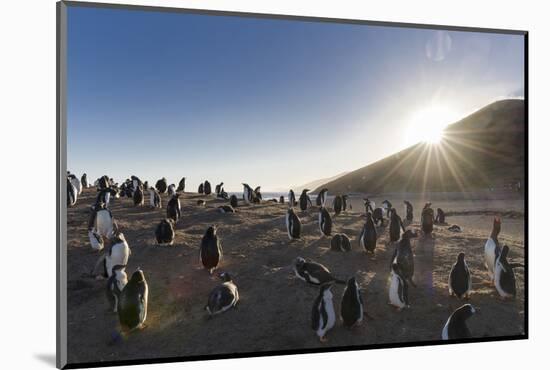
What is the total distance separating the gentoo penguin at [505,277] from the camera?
5605 millimetres

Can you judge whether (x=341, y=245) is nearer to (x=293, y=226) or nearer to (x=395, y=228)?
(x=293, y=226)

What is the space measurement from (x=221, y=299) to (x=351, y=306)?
155cm

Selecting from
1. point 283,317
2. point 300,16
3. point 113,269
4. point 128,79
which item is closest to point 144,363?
point 113,269

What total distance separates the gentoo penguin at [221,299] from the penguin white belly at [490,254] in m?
3.70

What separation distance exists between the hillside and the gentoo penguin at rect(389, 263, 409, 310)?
1680mm

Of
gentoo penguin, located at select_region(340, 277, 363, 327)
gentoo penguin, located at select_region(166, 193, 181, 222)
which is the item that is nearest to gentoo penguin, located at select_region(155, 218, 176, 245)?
gentoo penguin, located at select_region(166, 193, 181, 222)

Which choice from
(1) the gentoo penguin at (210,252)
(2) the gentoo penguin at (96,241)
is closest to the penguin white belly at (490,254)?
(1) the gentoo penguin at (210,252)

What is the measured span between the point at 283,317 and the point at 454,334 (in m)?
2.29

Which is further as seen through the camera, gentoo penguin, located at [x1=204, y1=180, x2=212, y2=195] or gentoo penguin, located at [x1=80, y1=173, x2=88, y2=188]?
gentoo penguin, located at [x1=204, y1=180, x2=212, y2=195]

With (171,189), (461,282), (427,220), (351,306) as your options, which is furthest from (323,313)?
(171,189)

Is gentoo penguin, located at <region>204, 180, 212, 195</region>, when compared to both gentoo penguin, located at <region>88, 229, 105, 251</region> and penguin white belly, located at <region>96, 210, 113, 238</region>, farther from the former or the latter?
gentoo penguin, located at <region>88, 229, 105, 251</region>

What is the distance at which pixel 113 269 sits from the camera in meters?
5.06

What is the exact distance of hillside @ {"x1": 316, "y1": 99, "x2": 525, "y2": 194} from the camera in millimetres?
6027

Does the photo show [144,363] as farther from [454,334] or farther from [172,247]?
[454,334]
